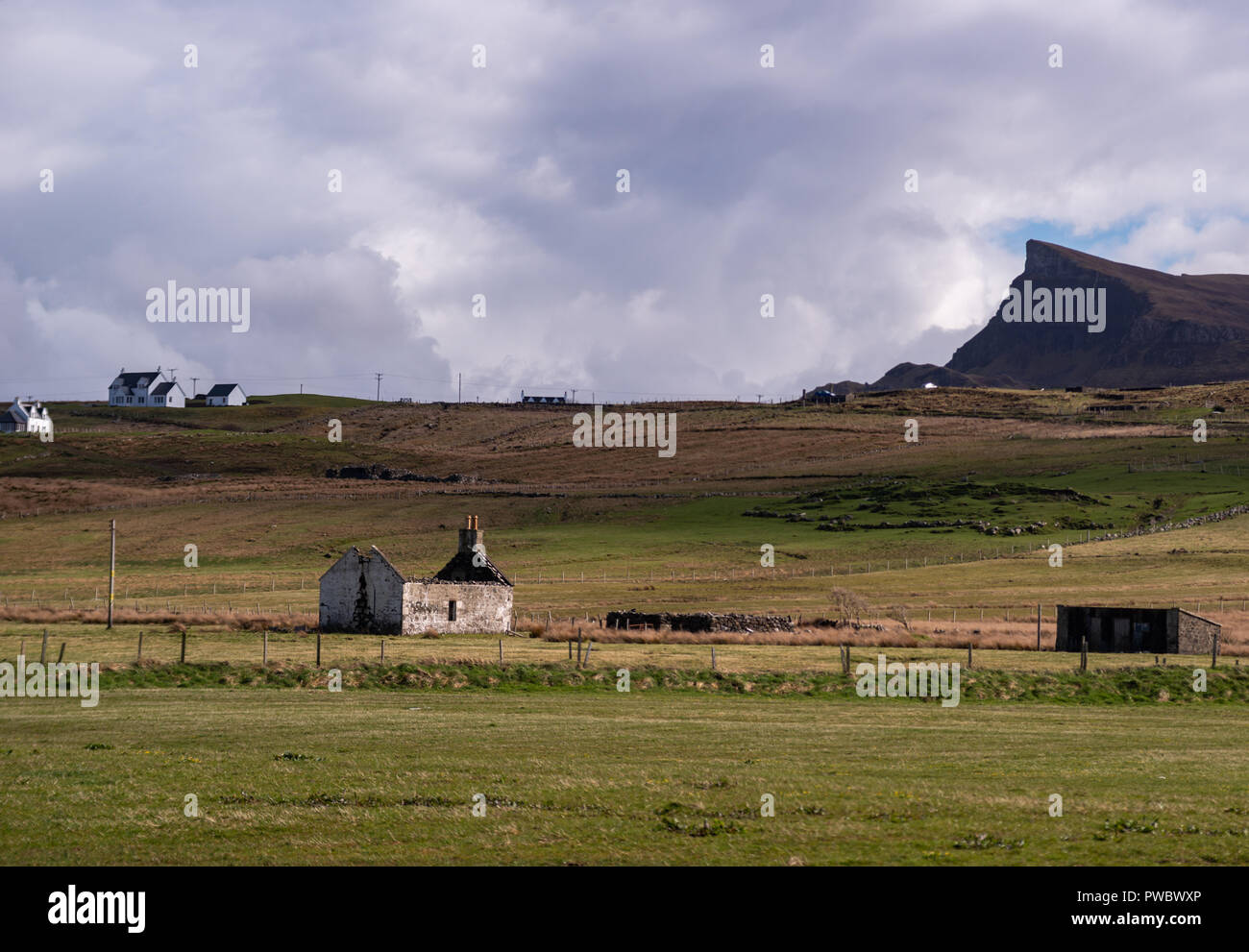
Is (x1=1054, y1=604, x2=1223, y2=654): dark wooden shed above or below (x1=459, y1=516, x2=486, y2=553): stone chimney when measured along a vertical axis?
below

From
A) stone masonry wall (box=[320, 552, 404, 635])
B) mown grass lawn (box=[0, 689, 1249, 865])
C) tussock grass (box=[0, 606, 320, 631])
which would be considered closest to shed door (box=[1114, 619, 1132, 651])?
mown grass lawn (box=[0, 689, 1249, 865])

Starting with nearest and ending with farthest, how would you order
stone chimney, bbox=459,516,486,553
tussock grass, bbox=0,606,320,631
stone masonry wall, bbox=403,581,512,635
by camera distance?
stone masonry wall, bbox=403,581,512,635 < tussock grass, bbox=0,606,320,631 < stone chimney, bbox=459,516,486,553

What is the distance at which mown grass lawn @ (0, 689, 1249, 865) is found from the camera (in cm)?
1458

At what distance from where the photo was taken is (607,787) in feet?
61.3

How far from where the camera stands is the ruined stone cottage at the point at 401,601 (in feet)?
215

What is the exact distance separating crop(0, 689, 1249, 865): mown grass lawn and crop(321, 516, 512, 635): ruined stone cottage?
3359cm

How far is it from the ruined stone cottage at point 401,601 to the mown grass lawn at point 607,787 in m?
33.6

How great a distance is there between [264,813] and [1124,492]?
125881 mm

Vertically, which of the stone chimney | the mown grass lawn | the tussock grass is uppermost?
the stone chimney

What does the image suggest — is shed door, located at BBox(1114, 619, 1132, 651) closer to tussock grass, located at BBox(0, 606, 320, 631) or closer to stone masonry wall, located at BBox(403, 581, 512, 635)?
stone masonry wall, located at BBox(403, 581, 512, 635)

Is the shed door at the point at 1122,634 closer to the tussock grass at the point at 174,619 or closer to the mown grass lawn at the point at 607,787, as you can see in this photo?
the mown grass lawn at the point at 607,787
